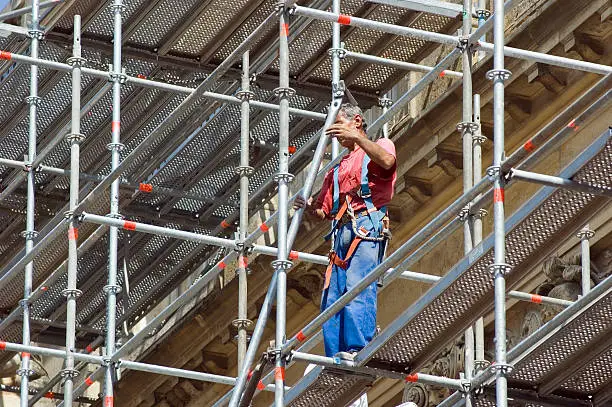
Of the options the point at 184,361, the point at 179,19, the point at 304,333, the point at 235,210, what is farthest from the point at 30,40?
the point at 304,333

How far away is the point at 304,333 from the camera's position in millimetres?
18391

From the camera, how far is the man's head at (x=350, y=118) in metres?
18.9

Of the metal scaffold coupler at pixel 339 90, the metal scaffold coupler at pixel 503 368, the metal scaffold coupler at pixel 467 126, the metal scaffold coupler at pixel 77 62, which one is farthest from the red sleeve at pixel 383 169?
the metal scaffold coupler at pixel 77 62

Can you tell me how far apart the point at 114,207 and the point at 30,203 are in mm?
1665

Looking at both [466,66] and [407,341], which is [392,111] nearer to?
[466,66]

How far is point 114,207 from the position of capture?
22.7 meters

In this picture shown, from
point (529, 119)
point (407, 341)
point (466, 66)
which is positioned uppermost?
point (529, 119)

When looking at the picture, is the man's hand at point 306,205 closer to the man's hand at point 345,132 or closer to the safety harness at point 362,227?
the safety harness at point 362,227

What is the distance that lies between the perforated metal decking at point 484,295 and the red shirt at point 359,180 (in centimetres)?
105

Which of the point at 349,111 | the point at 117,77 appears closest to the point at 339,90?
the point at 349,111

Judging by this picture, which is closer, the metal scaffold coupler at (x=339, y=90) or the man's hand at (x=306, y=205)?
the man's hand at (x=306, y=205)

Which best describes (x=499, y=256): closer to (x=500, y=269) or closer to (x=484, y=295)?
(x=500, y=269)

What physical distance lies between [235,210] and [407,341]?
27.8 ft

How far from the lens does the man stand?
60.4 ft
